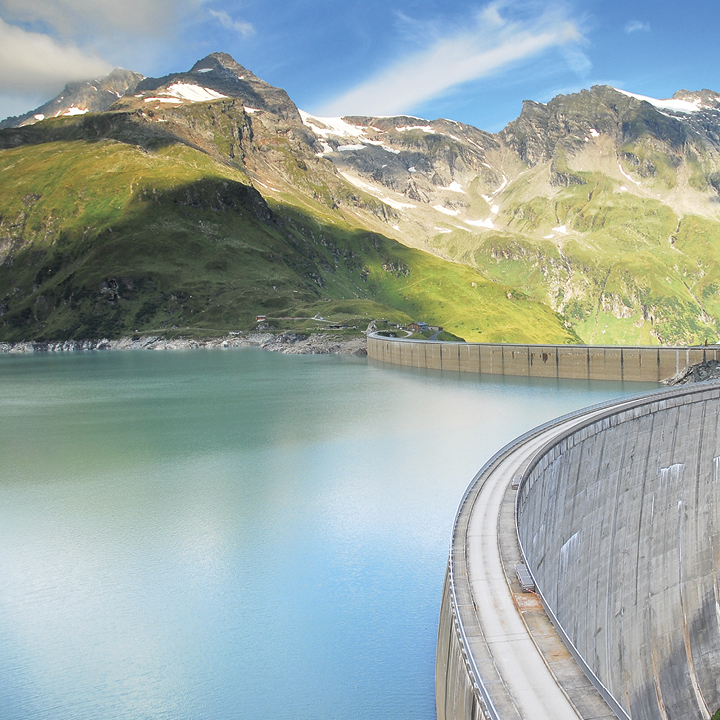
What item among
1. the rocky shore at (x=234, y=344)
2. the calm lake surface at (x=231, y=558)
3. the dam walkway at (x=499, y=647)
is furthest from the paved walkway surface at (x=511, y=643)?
the rocky shore at (x=234, y=344)

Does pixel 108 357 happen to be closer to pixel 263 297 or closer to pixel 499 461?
pixel 263 297

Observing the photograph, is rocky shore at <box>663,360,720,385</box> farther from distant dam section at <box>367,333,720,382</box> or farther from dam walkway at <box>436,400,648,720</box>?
dam walkway at <box>436,400,648,720</box>

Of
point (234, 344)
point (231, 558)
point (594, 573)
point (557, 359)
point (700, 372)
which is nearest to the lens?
point (231, 558)

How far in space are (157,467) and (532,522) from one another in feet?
94.0

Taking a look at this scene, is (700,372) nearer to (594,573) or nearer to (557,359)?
(557,359)

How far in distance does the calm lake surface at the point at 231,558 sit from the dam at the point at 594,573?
3.67 m

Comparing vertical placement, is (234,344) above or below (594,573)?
above

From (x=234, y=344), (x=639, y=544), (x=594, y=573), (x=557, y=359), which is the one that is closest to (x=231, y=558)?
(x=594, y=573)

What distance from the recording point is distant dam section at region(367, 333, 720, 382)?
76.2 metres

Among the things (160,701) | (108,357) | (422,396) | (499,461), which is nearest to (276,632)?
(160,701)

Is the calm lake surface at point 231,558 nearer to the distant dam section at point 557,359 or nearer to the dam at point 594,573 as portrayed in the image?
the dam at point 594,573

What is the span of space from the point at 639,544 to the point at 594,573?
5.30m

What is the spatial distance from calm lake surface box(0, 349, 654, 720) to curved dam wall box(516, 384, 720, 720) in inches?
211

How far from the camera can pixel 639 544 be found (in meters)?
32.9
